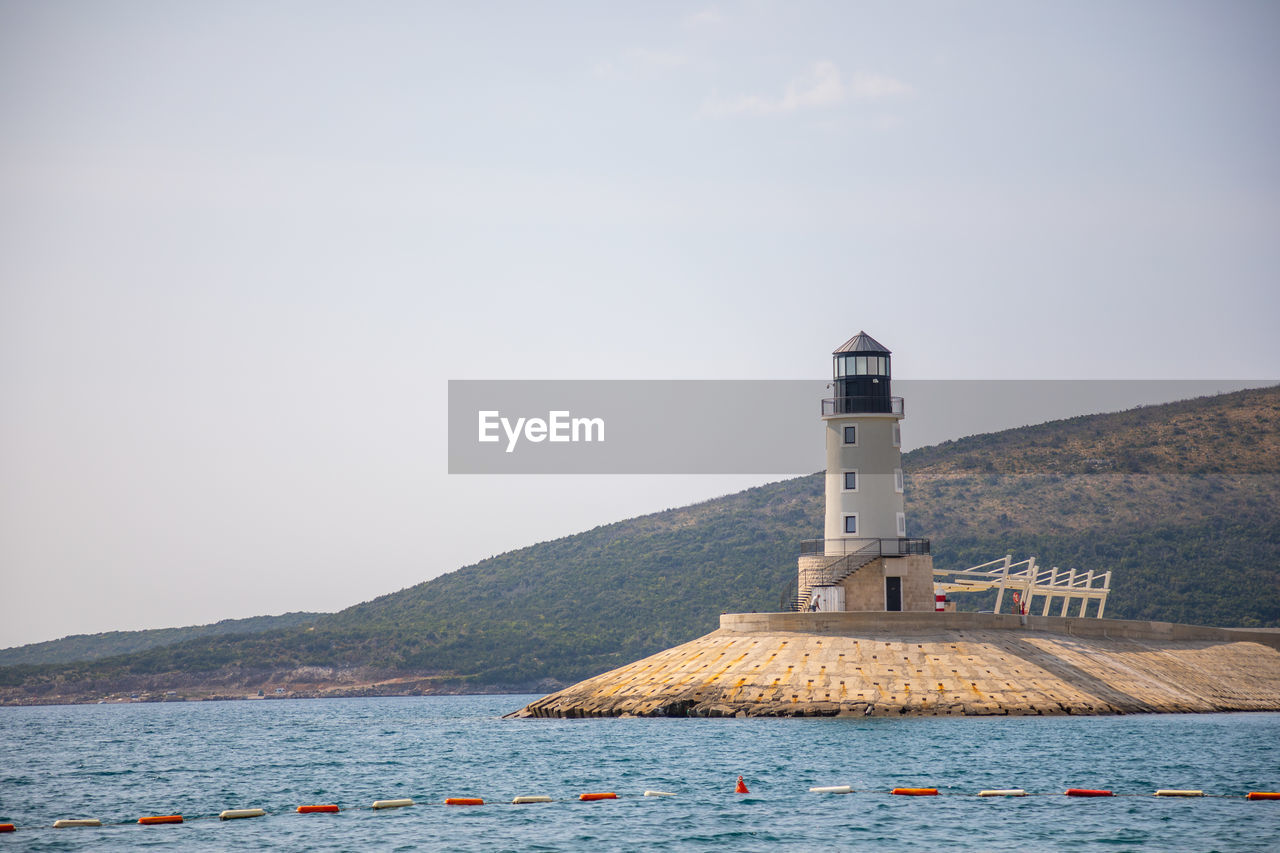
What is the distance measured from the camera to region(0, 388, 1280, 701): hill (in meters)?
116

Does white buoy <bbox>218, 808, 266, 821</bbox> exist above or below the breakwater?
below

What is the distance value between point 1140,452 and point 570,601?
182ft

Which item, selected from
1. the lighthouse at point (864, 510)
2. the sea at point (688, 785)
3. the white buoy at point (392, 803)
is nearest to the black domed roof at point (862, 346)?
the lighthouse at point (864, 510)

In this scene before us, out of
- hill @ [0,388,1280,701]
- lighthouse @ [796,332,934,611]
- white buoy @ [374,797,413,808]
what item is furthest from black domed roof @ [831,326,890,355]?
hill @ [0,388,1280,701]

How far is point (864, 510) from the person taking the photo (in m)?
62.4

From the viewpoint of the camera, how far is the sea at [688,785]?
30.1m

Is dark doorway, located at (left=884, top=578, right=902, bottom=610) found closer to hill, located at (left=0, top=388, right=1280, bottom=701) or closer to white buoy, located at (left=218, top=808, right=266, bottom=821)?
white buoy, located at (left=218, top=808, right=266, bottom=821)

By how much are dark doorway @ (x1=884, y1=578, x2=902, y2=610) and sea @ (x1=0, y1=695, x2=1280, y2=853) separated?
941 cm

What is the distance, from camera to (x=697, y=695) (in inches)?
2183

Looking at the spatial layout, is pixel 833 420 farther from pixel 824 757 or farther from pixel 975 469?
pixel 975 469

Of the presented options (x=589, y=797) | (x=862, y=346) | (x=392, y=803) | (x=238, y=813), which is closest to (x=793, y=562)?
(x=862, y=346)

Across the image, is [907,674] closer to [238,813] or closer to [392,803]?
[392,803]

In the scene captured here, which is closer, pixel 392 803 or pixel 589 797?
pixel 392 803

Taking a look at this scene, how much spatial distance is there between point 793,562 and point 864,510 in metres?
68.0
